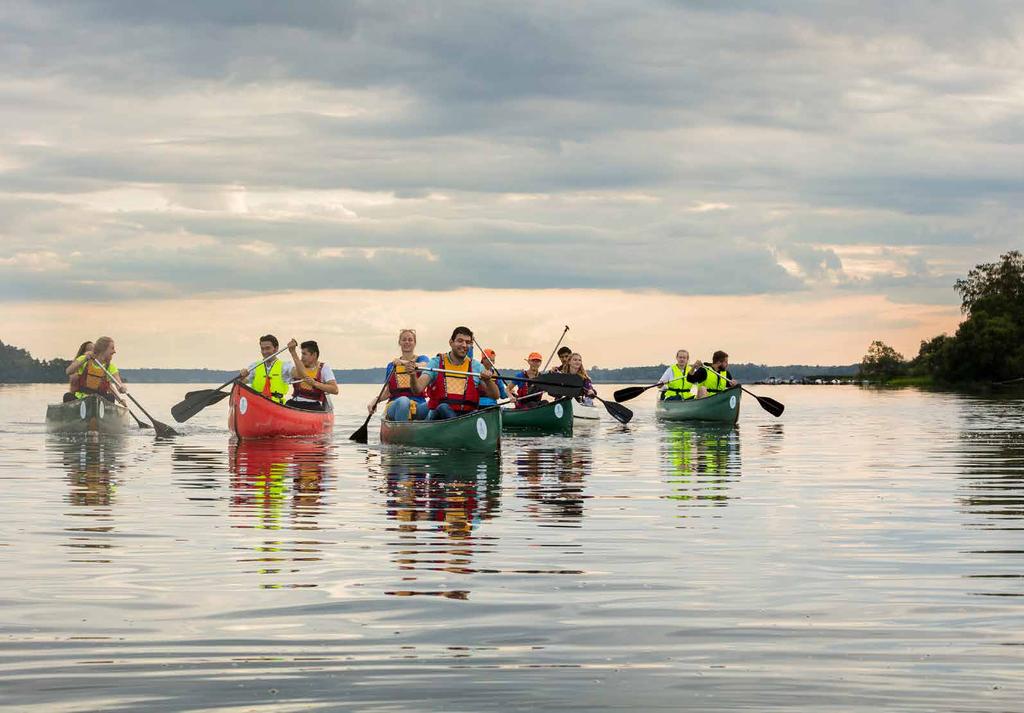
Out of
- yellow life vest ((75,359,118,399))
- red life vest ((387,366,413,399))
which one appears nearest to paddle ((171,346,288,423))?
yellow life vest ((75,359,118,399))

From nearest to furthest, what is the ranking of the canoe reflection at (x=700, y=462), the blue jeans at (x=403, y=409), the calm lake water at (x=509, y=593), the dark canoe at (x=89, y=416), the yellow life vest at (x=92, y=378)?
the calm lake water at (x=509, y=593) < the canoe reflection at (x=700, y=462) < the blue jeans at (x=403, y=409) < the dark canoe at (x=89, y=416) < the yellow life vest at (x=92, y=378)

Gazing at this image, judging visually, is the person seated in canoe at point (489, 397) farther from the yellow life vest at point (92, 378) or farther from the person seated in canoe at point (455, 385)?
the yellow life vest at point (92, 378)

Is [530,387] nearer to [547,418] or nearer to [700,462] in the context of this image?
[547,418]

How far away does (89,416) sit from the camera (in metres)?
28.8

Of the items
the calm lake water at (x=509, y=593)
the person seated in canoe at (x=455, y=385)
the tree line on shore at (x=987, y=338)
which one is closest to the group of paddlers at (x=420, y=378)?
the person seated in canoe at (x=455, y=385)

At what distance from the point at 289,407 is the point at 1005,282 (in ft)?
367

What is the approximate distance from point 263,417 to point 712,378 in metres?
14.1

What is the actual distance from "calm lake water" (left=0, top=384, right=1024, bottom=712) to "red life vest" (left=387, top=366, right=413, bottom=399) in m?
4.88

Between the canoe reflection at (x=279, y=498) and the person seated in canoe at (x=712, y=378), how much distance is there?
41.4ft

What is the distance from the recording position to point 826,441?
29.5 m

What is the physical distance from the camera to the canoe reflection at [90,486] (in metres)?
10.9

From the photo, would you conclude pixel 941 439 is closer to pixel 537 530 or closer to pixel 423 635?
pixel 537 530

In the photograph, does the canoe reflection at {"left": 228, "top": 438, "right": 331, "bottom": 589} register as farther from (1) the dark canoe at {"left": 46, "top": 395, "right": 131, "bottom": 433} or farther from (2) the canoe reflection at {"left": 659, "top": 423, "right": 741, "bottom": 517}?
(1) the dark canoe at {"left": 46, "top": 395, "right": 131, "bottom": 433}

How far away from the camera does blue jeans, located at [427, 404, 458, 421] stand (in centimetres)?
2231
